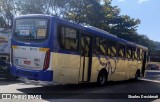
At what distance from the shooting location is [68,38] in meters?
13.3

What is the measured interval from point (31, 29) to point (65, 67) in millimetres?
2144

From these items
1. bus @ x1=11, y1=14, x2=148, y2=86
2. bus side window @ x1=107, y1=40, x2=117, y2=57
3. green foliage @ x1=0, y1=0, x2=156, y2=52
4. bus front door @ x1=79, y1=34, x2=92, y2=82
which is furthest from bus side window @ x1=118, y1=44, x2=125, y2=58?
green foliage @ x1=0, y1=0, x2=156, y2=52

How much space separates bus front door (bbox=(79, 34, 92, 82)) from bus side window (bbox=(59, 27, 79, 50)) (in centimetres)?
69

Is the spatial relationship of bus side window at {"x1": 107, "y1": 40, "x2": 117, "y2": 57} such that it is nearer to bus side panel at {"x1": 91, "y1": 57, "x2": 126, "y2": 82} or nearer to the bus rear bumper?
bus side panel at {"x1": 91, "y1": 57, "x2": 126, "y2": 82}

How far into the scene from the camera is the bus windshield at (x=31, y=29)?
1254 centimetres

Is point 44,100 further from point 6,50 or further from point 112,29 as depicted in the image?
point 112,29

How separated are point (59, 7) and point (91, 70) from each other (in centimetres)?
2409

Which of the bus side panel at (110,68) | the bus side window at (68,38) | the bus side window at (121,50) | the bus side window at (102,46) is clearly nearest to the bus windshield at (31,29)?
the bus side window at (68,38)

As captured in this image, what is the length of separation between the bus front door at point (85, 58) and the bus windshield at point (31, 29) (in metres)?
2.55

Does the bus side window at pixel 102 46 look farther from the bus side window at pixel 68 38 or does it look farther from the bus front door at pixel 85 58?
the bus side window at pixel 68 38

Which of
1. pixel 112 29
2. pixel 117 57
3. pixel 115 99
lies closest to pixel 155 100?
pixel 115 99

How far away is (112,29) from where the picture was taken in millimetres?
49969

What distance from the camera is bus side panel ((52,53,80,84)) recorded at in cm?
1248

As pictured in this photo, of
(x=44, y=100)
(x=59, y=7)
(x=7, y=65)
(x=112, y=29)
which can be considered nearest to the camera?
(x=44, y=100)
